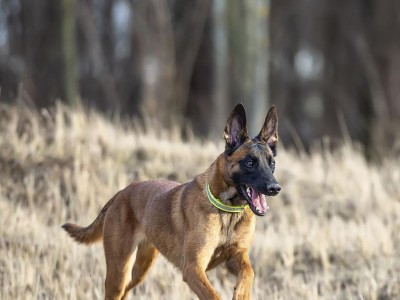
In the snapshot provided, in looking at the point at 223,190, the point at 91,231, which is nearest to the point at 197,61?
the point at 91,231

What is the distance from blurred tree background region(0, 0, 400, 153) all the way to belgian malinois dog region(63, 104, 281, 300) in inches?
470

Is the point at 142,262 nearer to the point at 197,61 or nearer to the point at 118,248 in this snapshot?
the point at 118,248

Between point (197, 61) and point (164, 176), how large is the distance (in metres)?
18.1

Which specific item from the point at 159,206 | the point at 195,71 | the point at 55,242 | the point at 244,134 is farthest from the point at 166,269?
the point at 195,71

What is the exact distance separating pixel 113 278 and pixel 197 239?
119cm

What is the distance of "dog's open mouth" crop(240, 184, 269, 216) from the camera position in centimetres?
642

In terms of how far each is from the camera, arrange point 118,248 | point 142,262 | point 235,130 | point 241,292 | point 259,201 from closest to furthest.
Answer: point 241,292 < point 259,201 < point 235,130 < point 118,248 < point 142,262

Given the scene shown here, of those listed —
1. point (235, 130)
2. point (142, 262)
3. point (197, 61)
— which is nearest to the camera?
point (235, 130)

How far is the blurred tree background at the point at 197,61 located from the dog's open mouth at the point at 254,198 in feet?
41.4

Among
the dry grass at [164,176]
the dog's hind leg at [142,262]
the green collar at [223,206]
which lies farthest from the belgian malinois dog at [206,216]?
the dry grass at [164,176]

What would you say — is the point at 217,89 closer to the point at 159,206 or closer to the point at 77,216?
the point at 77,216

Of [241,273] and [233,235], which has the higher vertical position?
[233,235]

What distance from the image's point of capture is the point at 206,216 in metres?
6.56

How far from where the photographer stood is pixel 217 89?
2155 centimetres
